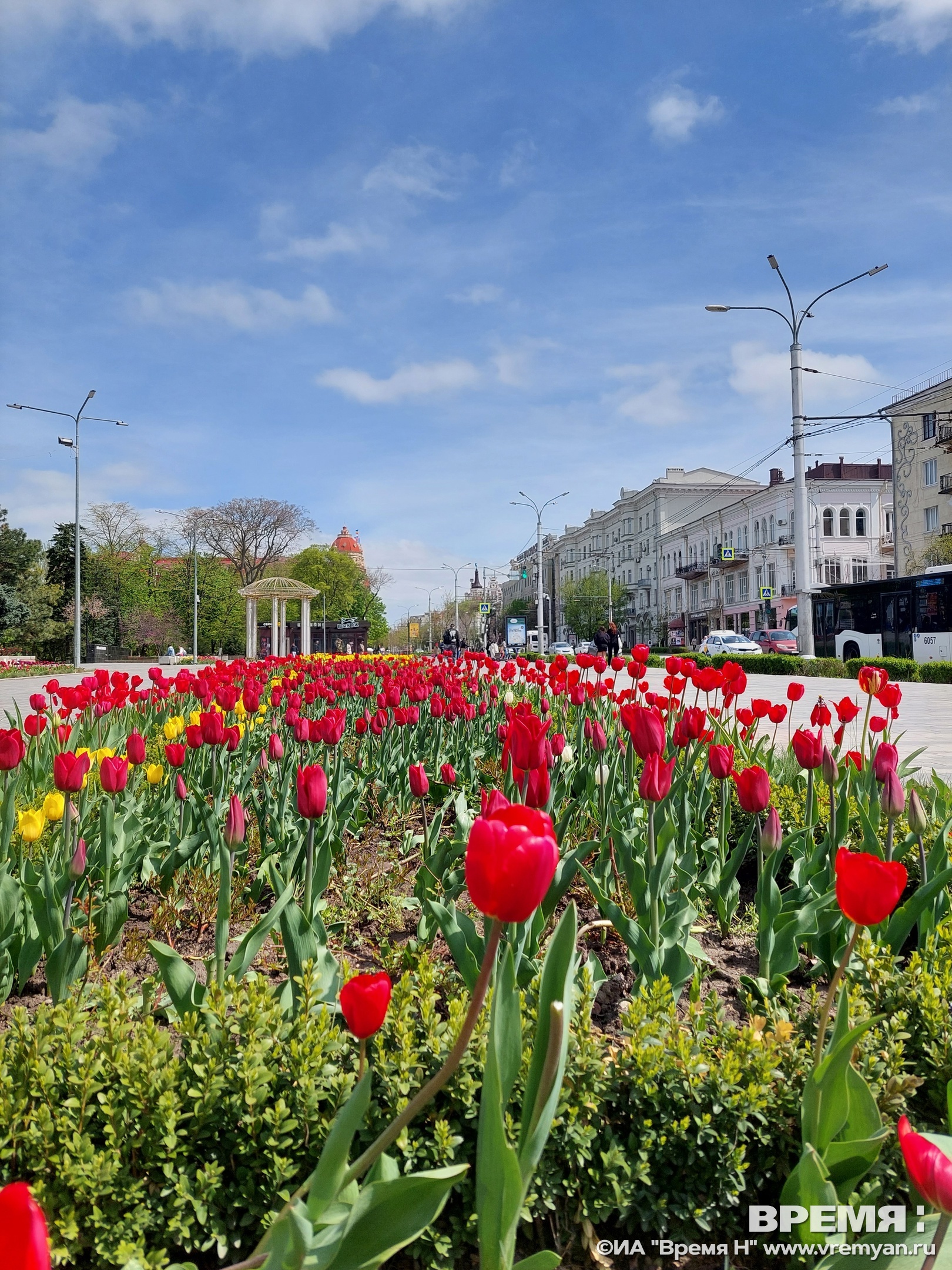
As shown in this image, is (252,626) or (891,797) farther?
(252,626)

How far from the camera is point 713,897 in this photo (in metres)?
3.28

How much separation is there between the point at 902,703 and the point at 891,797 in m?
→ 12.2

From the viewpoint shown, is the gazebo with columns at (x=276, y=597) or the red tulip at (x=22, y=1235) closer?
the red tulip at (x=22, y=1235)

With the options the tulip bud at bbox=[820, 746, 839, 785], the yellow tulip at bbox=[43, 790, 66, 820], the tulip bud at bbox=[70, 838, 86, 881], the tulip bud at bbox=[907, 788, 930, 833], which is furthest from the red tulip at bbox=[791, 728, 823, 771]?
the yellow tulip at bbox=[43, 790, 66, 820]

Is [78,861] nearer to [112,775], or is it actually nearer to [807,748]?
[112,775]

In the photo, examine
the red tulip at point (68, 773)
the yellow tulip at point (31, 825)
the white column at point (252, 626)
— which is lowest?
the yellow tulip at point (31, 825)

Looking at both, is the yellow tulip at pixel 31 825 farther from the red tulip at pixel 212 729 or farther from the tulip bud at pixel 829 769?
the tulip bud at pixel 829 769

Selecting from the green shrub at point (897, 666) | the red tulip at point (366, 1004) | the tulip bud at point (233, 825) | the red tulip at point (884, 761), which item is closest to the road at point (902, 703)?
the green shrub at point (897, 666)

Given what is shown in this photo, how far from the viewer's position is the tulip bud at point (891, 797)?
9.02 feet

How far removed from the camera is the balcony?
68.9 m

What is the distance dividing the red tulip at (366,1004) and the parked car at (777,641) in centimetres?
3564

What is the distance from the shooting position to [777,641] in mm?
38219

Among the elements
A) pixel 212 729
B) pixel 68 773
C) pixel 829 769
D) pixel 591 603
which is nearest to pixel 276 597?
pixel 212 729

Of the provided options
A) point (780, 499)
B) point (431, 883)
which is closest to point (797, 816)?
point (431, 883)
